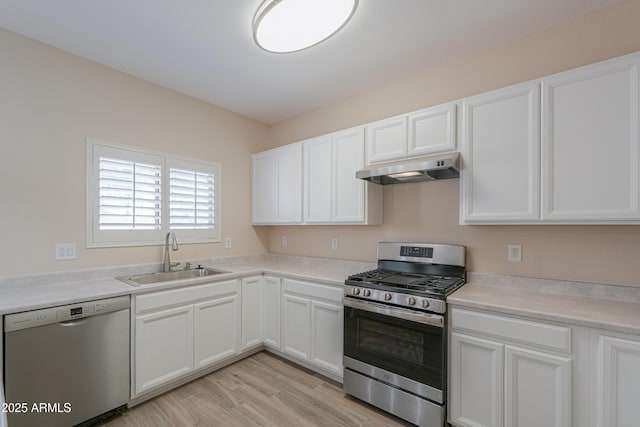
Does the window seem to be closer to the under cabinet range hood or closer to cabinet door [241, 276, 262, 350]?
cabinet door [241, 276, 262, 350]

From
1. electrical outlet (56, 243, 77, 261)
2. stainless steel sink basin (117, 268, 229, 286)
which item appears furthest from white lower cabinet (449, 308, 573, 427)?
electrical outlet (56, 243, 77, 261)

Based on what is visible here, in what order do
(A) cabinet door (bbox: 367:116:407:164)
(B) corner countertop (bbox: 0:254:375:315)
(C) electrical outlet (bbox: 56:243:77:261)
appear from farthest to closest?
(A) cabinet door (bbox: 367:116:407:164), (C) electrical outlet (bbox: 56:243:77:261), (B) corner countertop (bbox: 0:254:375:315)

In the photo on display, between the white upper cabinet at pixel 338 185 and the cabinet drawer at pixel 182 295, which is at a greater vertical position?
the white upper cabinet at pixel 338 185

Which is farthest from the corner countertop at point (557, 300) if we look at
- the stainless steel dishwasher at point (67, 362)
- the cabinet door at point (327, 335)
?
the stainless steel dishwasher at point (67, 362)

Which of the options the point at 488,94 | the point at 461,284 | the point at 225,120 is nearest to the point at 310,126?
the point at 225,120

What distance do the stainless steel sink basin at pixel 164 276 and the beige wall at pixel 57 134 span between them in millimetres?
190

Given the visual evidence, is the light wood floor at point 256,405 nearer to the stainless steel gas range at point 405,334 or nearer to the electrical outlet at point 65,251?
the stainless steel gas range at point 405,334

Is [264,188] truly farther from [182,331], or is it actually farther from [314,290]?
[182,331]

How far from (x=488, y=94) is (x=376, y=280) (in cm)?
155

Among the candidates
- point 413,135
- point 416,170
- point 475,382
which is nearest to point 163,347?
point 475,382

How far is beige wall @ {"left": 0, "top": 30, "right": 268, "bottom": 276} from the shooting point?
2.08 metres

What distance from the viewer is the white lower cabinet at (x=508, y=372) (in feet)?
5.09

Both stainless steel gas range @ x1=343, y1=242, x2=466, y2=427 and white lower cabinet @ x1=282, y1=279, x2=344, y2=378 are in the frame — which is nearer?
stainless steel gas range @ x1=343, y1=242, x2=466, y2=427

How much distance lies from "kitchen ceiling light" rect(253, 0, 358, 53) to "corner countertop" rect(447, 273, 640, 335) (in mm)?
1818
